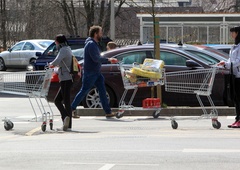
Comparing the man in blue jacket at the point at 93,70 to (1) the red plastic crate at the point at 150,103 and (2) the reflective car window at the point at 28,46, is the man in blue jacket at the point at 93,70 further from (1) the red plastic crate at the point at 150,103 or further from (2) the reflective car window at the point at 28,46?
(2) the reflective car window at the point at 28,46

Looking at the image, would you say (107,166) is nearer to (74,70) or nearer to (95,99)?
(74,70)

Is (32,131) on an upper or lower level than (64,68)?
lower

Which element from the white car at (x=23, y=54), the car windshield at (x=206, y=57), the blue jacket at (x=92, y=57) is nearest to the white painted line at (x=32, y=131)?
the blue jacket at (x=92, y=57)

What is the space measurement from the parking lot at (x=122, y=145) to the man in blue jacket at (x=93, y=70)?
0.46 meters

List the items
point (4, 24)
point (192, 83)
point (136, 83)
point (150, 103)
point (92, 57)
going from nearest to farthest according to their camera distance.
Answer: point (192, 83) → point (136, 83) → point (150, 103) → point (92, 57) → point (4, 24)

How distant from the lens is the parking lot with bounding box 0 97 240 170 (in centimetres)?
895

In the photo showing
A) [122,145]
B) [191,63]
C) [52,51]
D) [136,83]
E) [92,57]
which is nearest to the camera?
[122,145]

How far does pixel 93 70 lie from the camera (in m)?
14.0

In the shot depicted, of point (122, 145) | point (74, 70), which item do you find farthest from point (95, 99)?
point (122, 145)

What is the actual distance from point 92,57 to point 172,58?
2.47 m

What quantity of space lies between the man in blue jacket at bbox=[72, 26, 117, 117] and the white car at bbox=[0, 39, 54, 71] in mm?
19057

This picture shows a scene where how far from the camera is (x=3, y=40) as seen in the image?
47.7 meters

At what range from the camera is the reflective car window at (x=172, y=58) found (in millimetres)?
15422

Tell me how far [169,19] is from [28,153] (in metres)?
27.2
